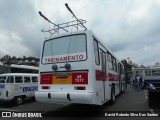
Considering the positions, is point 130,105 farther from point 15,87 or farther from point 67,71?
point 15,87

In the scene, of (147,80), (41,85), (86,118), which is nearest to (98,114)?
(86,118)

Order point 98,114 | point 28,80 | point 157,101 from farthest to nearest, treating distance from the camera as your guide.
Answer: point 28,80, point 157,101, point 98,114

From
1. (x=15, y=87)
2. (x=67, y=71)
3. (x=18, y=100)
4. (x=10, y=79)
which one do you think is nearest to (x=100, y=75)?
(x=67, y=71)

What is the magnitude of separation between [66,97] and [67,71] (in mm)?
1080

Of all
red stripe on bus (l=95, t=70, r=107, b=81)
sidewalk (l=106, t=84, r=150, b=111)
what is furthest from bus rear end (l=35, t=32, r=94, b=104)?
sidewalk (l=106, t=84, r=150, b=111)

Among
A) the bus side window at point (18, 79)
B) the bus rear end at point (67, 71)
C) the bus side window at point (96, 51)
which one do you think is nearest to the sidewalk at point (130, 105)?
the bus side window at point (96, 51)

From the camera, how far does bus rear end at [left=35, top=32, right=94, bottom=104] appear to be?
8.97 meters

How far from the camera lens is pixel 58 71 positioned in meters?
9.73

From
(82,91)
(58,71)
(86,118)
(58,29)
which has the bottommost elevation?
(86,118)

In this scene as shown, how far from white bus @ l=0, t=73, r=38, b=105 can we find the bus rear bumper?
5.07 m

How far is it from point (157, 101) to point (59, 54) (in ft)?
18.5

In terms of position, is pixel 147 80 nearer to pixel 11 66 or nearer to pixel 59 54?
pixel 11 66

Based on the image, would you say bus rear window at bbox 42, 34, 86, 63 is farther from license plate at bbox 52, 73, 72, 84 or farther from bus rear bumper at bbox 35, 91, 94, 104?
bus rear bumper at bbox 35, 91, 94, 104

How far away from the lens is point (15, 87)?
14688 mm
